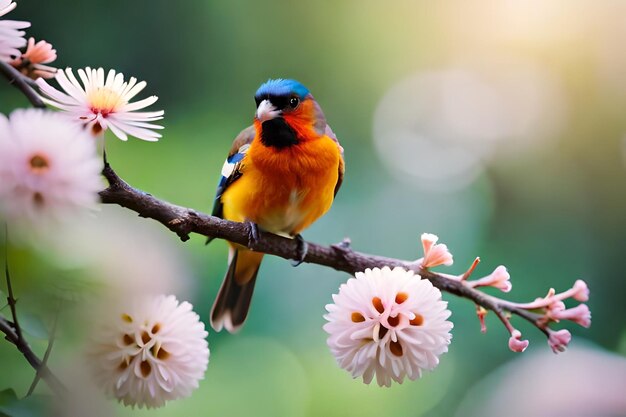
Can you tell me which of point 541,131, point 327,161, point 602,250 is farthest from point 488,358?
point 327,161

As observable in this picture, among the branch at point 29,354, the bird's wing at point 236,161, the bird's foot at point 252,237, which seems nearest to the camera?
the branch at point 29,354

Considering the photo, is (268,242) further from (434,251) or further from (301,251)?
(434,251)

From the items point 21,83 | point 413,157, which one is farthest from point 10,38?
point 413,157

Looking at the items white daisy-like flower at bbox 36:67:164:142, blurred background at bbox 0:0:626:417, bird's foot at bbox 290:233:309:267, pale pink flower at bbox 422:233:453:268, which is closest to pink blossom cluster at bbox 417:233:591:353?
pale pink flower at bbox 422:233:453:268

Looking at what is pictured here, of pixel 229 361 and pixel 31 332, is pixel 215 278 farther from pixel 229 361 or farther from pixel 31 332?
pixel 31 332

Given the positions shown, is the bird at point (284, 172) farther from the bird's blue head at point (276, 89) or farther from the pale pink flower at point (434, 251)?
the pale pink flower at point (434, 251)

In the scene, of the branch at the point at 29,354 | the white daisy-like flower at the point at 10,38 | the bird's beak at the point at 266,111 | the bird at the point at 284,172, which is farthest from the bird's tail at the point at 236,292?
the white daisy-like flower at the point at 10,38
